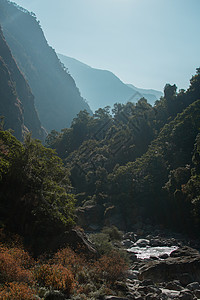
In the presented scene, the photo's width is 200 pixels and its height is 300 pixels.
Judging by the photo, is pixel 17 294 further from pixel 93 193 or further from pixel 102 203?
pixel 93 193

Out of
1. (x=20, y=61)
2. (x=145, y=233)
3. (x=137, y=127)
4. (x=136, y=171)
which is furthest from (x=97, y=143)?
(x=20, y=61)

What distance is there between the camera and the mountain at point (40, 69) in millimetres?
135650

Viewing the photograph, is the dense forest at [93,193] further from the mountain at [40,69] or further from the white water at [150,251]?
the mountain at [40,69]

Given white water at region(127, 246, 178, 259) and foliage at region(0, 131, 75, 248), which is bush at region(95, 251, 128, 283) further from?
white water at region(127, 246, 178, 259)

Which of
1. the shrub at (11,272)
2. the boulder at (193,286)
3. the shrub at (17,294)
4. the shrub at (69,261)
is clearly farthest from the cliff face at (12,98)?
the shrub at (17,294)

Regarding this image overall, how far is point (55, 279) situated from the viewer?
7262 millimetres

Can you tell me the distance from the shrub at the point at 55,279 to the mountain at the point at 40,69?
126 meters

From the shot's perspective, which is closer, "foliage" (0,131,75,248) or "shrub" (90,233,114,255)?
"foliage" (0,131,75,248)

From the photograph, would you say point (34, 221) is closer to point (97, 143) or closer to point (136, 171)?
point (136, 171)

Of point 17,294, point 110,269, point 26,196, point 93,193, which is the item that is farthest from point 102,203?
point 17,294

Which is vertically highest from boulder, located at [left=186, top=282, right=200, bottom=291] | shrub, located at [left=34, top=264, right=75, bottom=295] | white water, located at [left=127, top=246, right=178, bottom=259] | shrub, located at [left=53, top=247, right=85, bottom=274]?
shrub, located at [left=34, top=264, right=75, bottom=295]

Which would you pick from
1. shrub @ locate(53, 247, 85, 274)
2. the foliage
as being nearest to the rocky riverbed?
shrub @ locate(53, 247, 85, 274)

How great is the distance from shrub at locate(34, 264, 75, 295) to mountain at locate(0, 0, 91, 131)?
414 ft

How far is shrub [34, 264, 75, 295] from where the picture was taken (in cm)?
722
